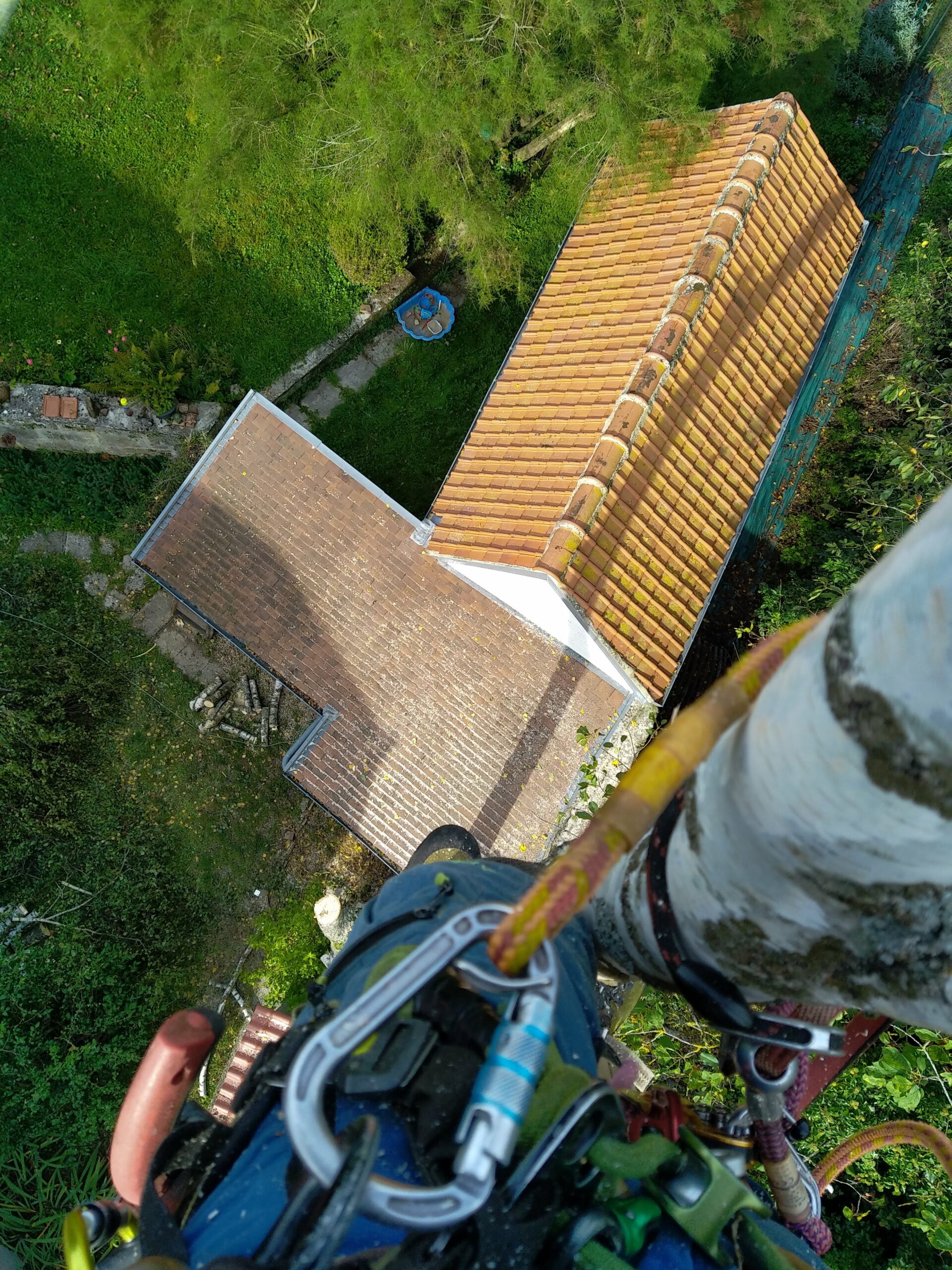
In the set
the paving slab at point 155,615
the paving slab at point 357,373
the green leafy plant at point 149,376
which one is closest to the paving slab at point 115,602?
the paving slab at point 155,615

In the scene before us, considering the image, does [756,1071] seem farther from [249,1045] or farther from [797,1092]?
[249,1045]

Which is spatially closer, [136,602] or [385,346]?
[136,602]

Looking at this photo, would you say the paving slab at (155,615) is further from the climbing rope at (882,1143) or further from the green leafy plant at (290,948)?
the climbing rope at (882,1143)

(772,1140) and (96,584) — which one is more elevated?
(772,1140)

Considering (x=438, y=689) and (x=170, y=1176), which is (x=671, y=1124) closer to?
(x=170, y=1176)

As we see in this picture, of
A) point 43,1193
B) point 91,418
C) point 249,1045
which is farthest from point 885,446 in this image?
point 43,1193
